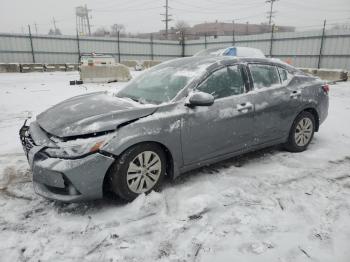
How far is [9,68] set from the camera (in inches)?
832

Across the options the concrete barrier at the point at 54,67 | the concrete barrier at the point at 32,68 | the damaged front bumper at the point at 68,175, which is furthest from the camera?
the concrete barrier at the point at 54,67

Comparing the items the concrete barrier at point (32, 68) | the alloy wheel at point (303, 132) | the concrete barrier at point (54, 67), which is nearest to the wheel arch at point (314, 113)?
the alloy wheel at point (303, 132)

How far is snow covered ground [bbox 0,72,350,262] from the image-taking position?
2.40 metres

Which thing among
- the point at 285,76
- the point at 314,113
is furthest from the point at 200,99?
the point at 314,113

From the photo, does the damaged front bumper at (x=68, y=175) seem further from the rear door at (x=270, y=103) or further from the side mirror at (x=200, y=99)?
the rear door at (x=270, y=103)

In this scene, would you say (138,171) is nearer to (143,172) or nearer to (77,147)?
(143,172)

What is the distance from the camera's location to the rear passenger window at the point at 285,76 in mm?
4379

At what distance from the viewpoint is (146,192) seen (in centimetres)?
323

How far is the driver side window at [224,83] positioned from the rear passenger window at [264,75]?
0.28 m

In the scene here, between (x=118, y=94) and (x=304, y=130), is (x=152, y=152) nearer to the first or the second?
(x=118, y=94)

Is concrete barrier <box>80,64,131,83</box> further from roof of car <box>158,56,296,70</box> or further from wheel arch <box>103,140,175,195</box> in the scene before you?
wheel arch <box>103,140,175,195</box>

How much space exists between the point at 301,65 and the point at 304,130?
18.4m

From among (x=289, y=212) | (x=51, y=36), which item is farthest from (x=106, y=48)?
(x=289, y=212)

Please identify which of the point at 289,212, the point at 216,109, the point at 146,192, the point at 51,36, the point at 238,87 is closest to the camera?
the point at 289,212
